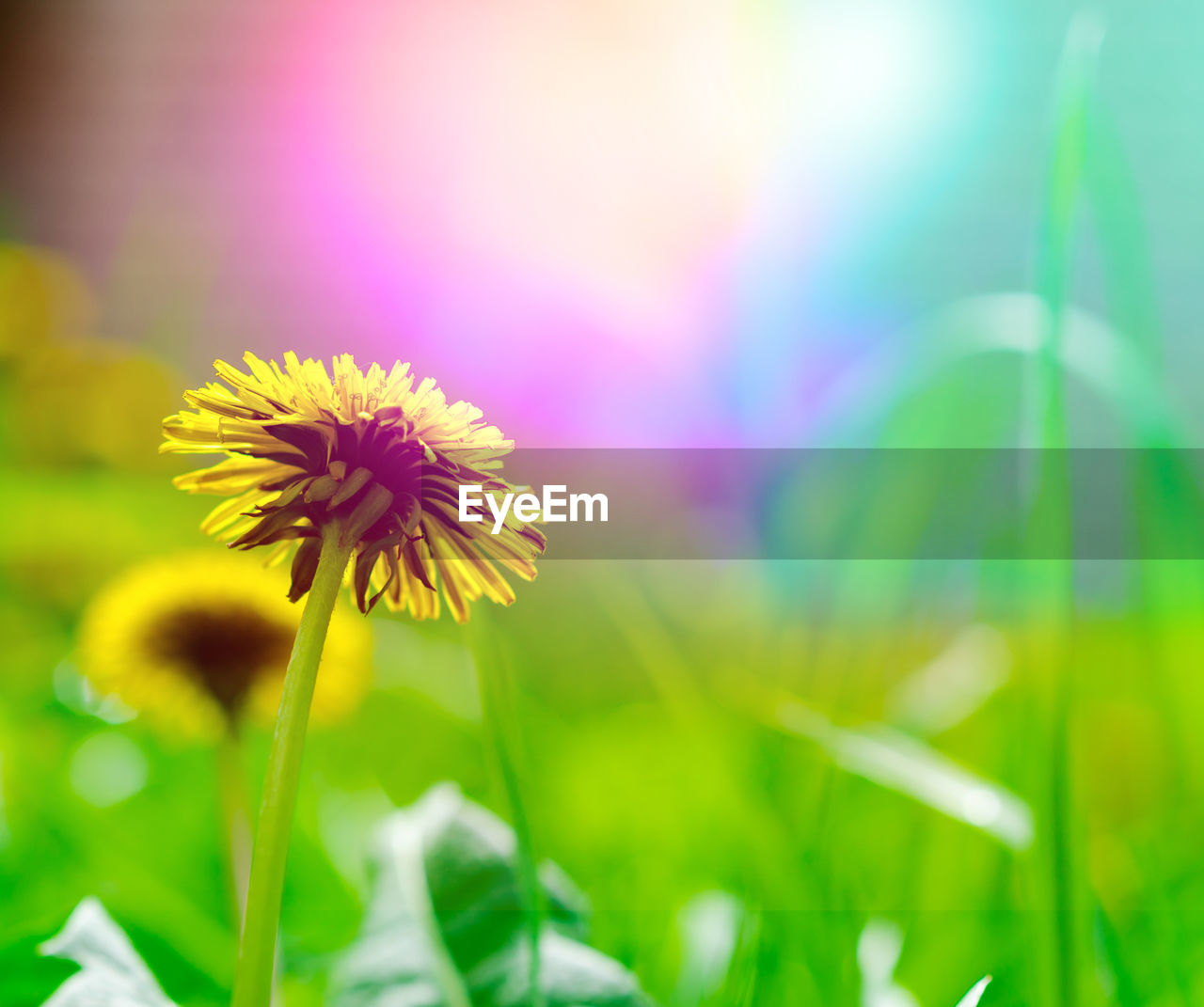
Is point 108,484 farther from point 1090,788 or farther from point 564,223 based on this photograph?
point 1090,788

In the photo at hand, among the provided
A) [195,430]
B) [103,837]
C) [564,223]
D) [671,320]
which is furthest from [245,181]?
[195,430]

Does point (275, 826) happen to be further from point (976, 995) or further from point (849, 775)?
point (849, 775)

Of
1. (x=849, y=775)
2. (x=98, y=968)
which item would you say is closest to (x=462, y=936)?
(x=98, y=968)

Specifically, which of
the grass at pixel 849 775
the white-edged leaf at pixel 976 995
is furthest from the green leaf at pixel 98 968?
the white-edged leaf at pixel 976 995

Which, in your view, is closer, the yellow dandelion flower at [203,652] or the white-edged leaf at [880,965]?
the white-edged leaf at [880,965]

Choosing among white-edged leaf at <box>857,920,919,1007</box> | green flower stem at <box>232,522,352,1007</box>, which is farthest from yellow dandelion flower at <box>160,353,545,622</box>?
white-edged leaf at <box>857,920,919,1007</box>

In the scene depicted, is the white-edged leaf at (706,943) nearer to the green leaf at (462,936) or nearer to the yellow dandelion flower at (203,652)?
the green leaf at (462,936)
